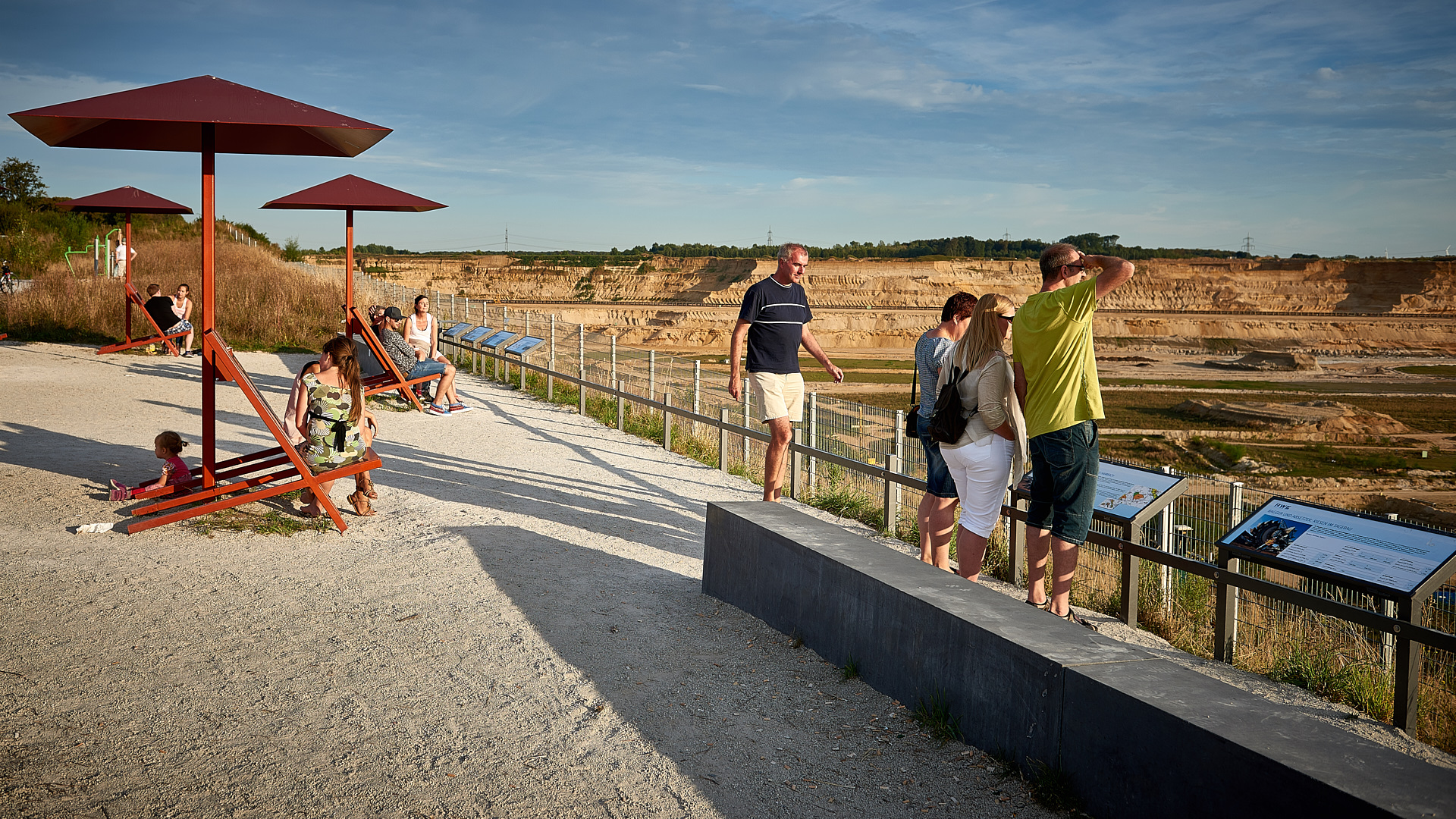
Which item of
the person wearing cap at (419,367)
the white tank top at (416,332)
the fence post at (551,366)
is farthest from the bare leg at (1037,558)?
the fence post at (551,366)

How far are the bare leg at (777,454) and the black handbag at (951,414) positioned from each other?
1.89 m

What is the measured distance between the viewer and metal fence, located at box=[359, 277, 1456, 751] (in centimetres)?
423

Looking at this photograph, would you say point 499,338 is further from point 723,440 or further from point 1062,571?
point 1062,571

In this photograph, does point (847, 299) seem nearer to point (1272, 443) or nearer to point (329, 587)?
point (1272, 443)

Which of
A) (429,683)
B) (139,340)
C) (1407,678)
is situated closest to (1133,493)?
(1407,678)

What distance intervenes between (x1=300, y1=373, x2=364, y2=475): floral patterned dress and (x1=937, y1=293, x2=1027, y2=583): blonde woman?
4064 mm

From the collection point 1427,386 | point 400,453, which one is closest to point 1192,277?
point 1427,386

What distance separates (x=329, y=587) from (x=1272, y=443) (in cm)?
2202

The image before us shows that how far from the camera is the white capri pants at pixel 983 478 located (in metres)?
4.54

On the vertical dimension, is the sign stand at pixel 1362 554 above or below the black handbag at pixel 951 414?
below

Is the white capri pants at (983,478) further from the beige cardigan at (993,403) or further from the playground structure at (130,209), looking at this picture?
the playground structure at (130,209)

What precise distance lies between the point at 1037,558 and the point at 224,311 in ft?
66.4

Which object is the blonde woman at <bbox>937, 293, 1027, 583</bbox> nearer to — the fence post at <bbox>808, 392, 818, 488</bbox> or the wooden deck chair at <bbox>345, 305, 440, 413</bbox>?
the fence post at <bbox>808, 392, 818, 488</bbox>

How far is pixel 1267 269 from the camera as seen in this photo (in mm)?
72250
